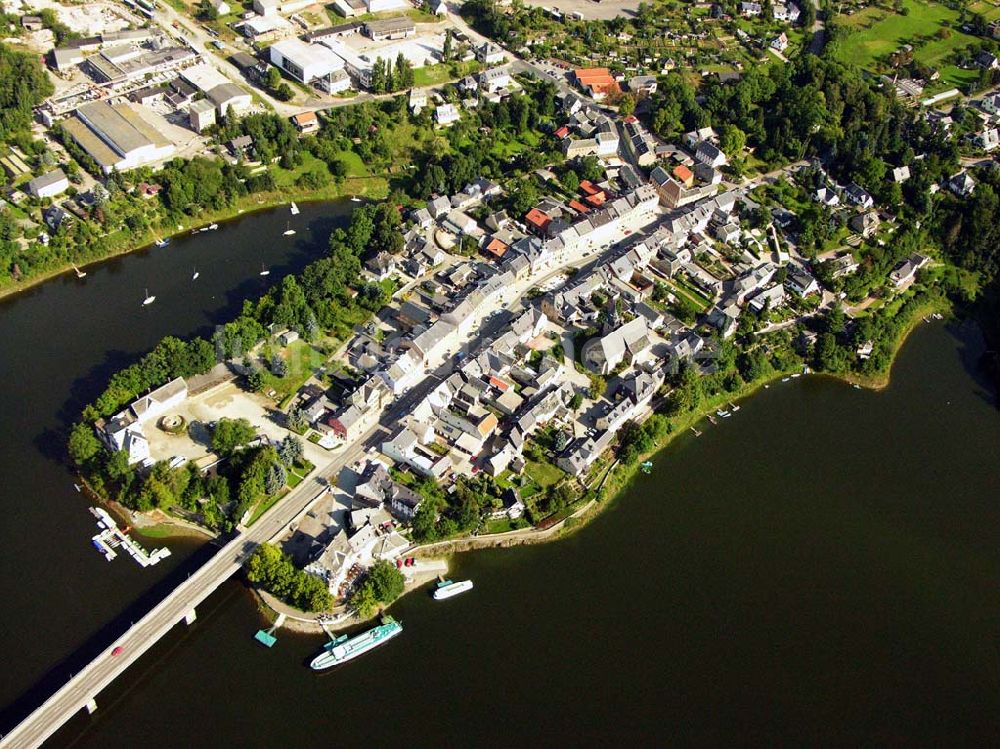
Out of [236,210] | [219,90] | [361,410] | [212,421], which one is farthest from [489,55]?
[212,421]

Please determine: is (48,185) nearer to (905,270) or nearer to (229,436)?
(229,436)

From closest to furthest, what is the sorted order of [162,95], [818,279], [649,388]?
[649,388]
[818,279]
[162,95]

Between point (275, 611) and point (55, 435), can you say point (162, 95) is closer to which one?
point (55, 435)

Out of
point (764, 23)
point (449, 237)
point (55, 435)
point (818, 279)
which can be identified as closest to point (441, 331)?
point (449, 237)

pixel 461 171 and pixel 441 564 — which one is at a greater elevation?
pixel 461 171

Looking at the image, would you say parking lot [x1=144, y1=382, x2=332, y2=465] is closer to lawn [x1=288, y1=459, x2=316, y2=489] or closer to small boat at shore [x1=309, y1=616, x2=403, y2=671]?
lawn [x1=288, y1=459, x2=316, y2=489]

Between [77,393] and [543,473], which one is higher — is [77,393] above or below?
above

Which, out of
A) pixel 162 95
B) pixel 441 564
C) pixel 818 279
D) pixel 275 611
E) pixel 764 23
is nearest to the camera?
pixel 275 611
